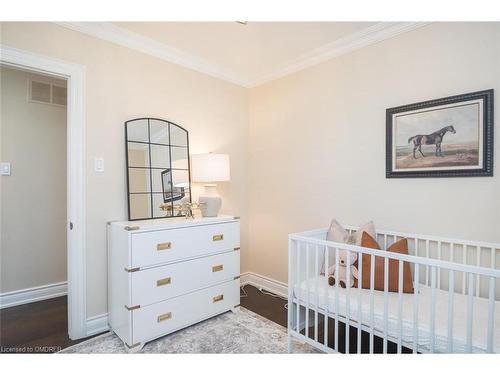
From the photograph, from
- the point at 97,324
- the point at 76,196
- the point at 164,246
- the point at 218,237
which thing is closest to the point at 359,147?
the point at 218,237

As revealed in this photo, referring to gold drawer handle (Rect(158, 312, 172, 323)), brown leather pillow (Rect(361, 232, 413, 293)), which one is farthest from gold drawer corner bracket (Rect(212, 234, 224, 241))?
brown leather pillow (Rect(361, 232, 413, 293))

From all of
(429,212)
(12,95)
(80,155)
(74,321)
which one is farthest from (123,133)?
(429,212)

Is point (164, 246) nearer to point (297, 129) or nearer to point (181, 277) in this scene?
point (181, 277)

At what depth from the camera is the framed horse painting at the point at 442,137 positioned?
169cm

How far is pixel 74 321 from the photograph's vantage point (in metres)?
2.01

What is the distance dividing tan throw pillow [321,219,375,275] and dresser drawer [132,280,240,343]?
0.88 metres

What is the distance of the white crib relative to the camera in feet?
4.12

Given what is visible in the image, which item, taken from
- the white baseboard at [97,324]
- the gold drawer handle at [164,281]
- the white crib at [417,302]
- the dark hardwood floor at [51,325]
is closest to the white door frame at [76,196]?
the white baseboard at [97,324]

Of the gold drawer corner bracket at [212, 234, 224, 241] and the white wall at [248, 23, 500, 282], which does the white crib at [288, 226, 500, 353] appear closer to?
the white wall at [248, 23, 500, 282]

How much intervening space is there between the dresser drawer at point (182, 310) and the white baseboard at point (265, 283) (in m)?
0.57

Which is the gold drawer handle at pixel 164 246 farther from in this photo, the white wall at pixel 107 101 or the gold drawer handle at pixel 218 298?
the gold drawer handle at pixel 218 298

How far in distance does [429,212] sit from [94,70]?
2.68 m

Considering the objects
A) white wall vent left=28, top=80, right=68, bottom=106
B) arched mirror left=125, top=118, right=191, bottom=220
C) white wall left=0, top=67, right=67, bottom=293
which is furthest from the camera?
white wall vent left=28, top=80, right=68, bottom=106
